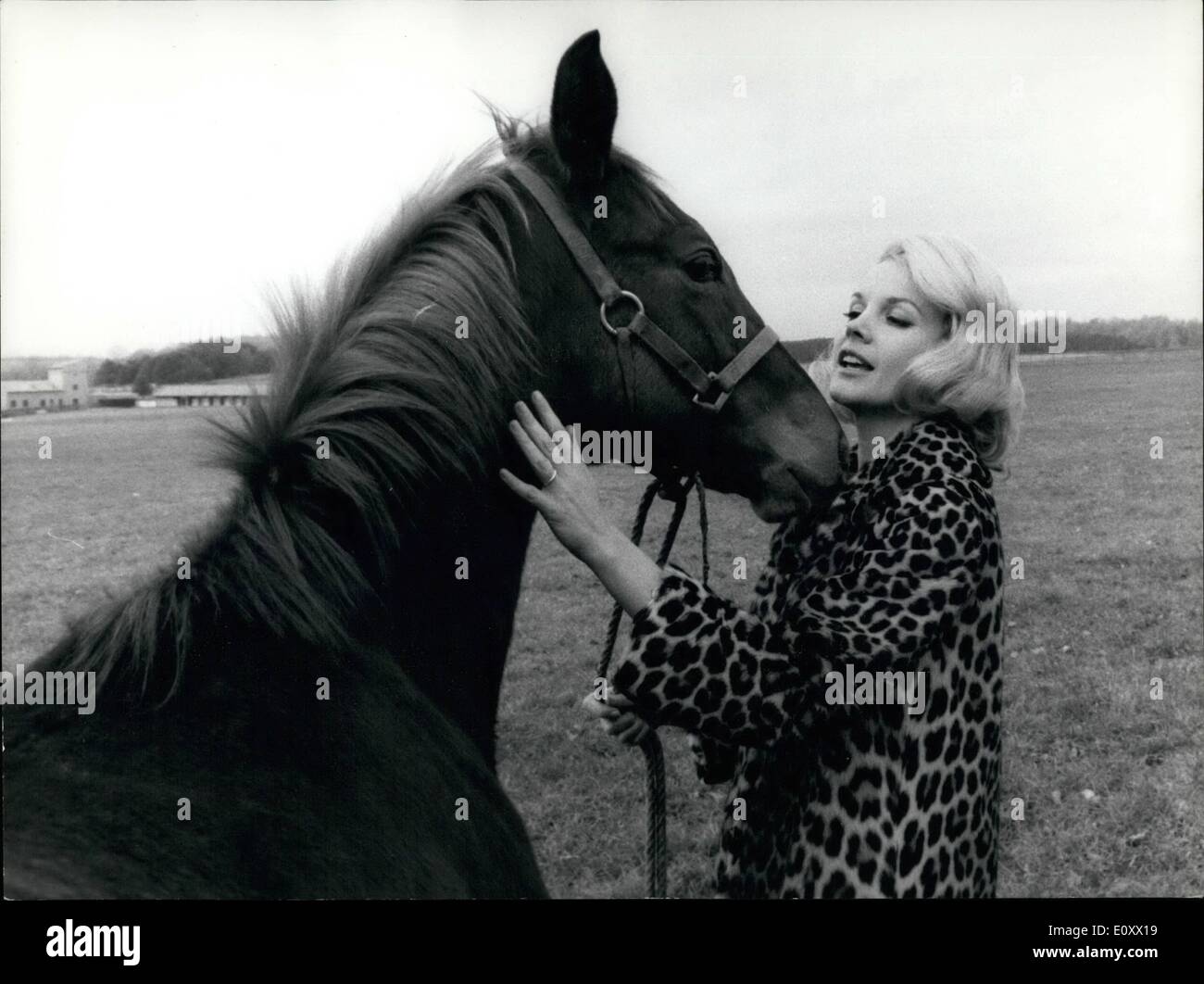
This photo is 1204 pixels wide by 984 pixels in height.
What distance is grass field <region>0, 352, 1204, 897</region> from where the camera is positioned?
2.68m

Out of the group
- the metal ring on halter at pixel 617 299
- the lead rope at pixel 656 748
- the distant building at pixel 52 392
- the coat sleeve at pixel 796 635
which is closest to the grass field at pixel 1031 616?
the distant building at pixel 52 392

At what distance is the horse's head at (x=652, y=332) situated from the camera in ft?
5.53

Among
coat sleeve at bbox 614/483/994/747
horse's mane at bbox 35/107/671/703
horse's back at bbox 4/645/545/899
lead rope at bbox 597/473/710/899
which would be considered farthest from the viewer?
lead rope at bbox 597/473/710/899

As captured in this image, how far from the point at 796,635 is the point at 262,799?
0.88 metres

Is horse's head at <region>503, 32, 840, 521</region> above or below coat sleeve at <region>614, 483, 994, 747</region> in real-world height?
above

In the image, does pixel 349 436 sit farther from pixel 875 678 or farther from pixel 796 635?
pixel 875 678

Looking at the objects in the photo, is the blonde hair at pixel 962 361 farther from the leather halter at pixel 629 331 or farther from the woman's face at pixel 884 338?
the leather halter at pixel 629 331

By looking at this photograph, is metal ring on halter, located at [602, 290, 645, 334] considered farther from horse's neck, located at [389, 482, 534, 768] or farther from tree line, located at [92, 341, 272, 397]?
tree line, located at [92, 341, 272, 397]

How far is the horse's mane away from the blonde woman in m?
0.14

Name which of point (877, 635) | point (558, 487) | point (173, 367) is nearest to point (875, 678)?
point (877, 635)

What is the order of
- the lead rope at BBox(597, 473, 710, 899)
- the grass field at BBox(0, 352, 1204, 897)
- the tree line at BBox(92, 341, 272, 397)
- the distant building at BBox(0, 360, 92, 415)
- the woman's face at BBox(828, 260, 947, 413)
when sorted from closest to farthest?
the woman's face at BBox(828, 260, 947, 413) < the lead rope at BBox(597, 473, 710, 899) < the tree line at BBox(92, 341, 272, 397) < the distant building at BBox(0, 360, 92, 415) < the grass field at BBox(0, 352, 1204, 897)

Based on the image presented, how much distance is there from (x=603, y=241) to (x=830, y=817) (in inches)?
43.7

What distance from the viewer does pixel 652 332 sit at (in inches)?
67.3

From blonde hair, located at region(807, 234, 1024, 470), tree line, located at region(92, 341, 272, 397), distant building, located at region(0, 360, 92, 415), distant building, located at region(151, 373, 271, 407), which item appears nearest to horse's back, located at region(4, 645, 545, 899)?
distant building, located at region(151, 373, 271, 407)
